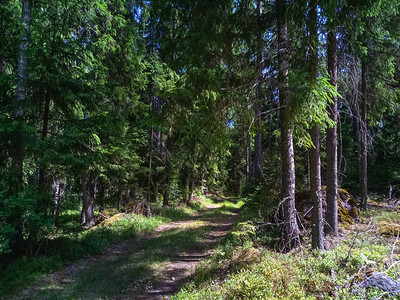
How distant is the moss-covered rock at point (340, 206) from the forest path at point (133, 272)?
337 centimetres

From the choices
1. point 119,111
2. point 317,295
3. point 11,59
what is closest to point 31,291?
point 317,295

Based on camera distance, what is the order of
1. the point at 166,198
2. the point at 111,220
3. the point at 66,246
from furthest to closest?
1. the point at 166,198
2. the point at 111,220
3. the point at 66,246

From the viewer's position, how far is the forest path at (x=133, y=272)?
5.32 m

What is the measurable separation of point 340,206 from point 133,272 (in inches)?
288

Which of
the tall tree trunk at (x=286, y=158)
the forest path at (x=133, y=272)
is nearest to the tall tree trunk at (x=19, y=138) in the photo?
the forest path at (x=133, y=272)

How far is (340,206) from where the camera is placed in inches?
344

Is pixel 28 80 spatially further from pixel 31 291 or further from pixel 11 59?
pixel 31 291

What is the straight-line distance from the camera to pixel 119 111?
11555 mm

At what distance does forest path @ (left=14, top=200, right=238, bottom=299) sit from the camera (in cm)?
532

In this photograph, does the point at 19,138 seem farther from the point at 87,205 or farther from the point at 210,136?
the point at 87,205

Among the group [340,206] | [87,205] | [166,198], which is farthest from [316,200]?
[166,198]

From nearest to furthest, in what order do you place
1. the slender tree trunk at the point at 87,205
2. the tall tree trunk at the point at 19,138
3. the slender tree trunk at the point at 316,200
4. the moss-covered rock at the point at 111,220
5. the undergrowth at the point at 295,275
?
the undergrowth at the point at 295,275 → the slender tree trunk at the point at 316,200 → the tall tree trunk at the point at 19,138 → the moss-covered rock at the point at 111,220 → the slender tree trunk at the point at 87,205

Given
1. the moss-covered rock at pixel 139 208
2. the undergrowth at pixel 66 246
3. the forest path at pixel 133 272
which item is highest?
the moss-covered rock at pixel 139 208

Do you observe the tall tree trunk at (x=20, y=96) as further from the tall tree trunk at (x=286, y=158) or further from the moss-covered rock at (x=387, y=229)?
the moss-covered rock at (x=387, y=229)
